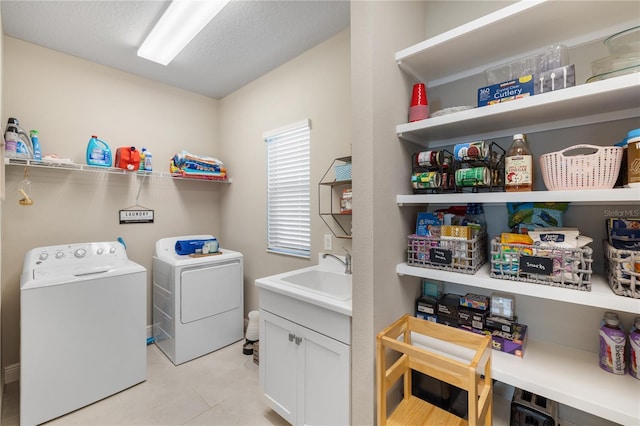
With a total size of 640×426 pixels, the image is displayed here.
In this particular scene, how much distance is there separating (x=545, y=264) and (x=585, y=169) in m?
0.35

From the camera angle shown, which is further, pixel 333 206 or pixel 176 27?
pixel 333 206

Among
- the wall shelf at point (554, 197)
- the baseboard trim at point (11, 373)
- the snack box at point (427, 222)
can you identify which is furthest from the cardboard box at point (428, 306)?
the baseboard trim at point (11, 373)

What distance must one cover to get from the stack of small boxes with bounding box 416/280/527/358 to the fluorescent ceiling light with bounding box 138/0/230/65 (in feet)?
7.03

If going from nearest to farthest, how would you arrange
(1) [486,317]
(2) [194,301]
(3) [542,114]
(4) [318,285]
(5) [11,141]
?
(3) [542,114] < (1) [486,317] < (5) [11,141] < (4) [318,285] < (2) [194,301]

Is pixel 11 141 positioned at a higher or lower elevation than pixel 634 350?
higher

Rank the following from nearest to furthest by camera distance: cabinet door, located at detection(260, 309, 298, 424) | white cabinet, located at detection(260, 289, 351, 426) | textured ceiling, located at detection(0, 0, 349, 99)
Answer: white cabinet, located at detection(260, 289, 351, 426) → cabinet door, located at detection(260, 309, 298, 424) → textured ceiling, located at detection(0, 0, 349, 99)

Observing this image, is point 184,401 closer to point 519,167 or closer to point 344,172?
point 344,172

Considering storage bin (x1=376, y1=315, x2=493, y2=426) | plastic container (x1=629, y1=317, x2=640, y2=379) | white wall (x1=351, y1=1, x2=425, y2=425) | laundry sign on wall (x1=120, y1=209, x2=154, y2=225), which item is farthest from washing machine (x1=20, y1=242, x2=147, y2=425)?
plastic container (x1=629, y1=317, x2=640, y2=379)

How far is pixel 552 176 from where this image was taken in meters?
0.97

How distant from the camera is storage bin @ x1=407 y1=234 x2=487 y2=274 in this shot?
3.74ft

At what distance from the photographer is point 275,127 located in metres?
2.67

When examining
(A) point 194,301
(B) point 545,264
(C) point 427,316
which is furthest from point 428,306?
(A) point 194,301

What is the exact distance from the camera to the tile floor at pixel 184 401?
180cm

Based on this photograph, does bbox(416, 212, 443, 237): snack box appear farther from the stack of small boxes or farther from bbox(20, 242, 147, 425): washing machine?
bbox(20, 242, 147, 425): washing machine
